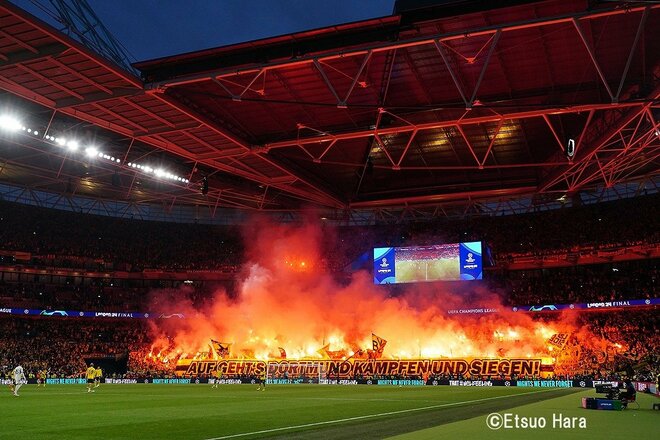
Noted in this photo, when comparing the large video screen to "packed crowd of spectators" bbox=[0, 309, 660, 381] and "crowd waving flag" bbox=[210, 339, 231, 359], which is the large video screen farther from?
"crowd waving flag" bbox=[210, 339, 231, 359]

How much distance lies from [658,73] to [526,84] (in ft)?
21.0

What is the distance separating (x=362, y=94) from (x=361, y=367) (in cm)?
2784

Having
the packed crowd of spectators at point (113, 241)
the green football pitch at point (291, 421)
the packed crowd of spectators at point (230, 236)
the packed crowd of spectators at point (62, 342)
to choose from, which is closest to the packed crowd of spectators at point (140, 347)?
the packed crowd of spectators at point (62, 342)

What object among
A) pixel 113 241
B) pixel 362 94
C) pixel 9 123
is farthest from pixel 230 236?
pixel 362 94

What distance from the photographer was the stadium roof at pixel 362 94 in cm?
2550

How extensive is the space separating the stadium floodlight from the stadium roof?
128cm

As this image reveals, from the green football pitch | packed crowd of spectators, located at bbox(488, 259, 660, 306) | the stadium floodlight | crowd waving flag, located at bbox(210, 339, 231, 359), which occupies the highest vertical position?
the stadium floodlight

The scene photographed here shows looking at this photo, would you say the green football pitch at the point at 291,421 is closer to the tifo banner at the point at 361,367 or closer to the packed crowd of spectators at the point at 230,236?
the tifo banner at the point at 361,367

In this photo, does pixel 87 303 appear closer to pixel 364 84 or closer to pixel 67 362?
pixel 67 362

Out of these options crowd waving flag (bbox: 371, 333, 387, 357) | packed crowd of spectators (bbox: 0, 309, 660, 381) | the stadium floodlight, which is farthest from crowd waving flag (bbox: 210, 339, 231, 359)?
the stadium floodlight

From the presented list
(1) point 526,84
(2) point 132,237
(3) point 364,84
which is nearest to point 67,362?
(2) point 132,237

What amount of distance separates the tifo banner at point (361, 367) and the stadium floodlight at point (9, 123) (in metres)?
25.8

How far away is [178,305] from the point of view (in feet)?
207

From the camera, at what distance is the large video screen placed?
168 feet
